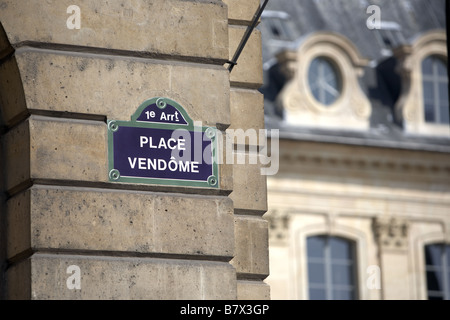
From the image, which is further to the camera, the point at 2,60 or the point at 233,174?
the point at 233,174

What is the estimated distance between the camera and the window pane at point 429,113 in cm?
3925

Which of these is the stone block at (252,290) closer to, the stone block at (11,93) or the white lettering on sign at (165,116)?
the white lettering on sign at (165,116)

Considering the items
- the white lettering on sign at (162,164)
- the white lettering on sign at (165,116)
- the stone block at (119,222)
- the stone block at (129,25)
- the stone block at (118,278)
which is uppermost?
the stone block at (129,25)

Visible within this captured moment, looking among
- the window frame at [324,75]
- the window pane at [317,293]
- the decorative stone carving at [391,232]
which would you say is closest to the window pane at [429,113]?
the window frame at [324,75]

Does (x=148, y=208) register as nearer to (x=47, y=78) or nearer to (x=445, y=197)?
(x=47, y=78)

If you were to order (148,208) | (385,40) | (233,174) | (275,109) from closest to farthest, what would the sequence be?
(148,208) → (233,174) → (275,109) → (385,40)

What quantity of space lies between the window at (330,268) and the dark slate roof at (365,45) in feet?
7.78

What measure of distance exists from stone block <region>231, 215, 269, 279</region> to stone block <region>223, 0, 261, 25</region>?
4.27 feet

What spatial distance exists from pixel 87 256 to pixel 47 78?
1.06 m

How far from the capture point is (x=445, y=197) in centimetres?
3912

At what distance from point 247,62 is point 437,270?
2804 centimetres

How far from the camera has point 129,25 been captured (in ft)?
32.4
